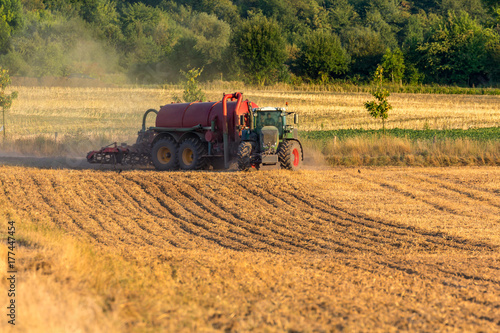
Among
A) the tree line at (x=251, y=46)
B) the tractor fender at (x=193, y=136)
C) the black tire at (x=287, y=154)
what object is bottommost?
the black tire at (x=287, y=154)

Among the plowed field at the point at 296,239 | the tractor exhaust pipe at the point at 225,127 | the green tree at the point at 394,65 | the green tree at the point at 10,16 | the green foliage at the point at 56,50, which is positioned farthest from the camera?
the green tree at the point at 10,16

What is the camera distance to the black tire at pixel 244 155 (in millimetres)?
18328

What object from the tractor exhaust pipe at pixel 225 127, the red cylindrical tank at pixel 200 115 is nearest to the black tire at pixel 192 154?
the red cylindrical tank at pixel 200 115

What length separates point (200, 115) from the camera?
66.5 ft

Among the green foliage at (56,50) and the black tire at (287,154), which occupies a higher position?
the green foliage at (56,50)

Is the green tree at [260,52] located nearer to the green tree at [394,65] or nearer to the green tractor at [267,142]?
the green tree at [394,65]

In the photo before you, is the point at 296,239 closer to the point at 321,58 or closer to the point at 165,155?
the point at 165,155

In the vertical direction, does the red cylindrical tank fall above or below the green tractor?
above

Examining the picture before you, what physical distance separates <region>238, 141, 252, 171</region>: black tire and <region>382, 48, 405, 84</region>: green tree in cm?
4963

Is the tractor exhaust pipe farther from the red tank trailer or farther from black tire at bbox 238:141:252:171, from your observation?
black tire at bbox 238:141:252:171

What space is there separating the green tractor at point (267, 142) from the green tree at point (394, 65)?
48.1 m

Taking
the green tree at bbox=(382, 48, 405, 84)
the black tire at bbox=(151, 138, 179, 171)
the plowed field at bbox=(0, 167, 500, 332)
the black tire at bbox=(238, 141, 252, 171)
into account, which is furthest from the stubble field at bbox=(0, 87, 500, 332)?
the green tree at bbox=(382, 48, 405, 84)

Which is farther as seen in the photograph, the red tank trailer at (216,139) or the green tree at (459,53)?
the green tree at (459,53)

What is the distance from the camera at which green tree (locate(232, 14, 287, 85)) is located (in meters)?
68.1
